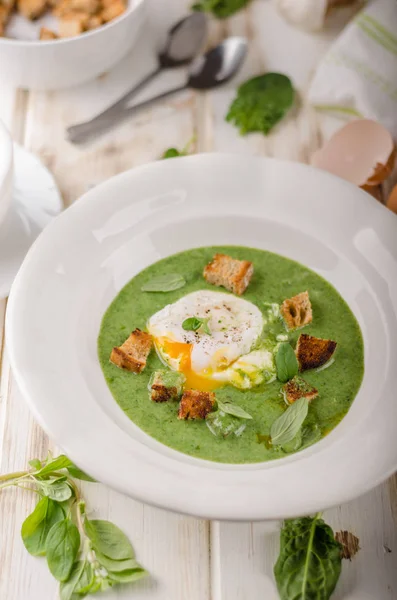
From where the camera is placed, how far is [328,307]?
3348mm

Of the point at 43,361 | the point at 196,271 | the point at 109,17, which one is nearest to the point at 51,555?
the point at 43,361

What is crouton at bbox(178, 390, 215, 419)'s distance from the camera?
2.88 m

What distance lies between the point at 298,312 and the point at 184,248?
65 centimetres

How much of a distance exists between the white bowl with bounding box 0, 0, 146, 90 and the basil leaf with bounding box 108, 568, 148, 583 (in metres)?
2.64

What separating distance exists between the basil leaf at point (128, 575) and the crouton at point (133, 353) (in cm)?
76

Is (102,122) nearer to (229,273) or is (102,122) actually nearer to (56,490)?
(229,273)

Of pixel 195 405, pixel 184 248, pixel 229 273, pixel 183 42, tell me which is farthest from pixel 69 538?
pixel 183 42

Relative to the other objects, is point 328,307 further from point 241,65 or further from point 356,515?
point 241,65

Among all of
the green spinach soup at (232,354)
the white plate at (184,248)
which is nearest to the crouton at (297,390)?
the green spinach soup at (232,354)

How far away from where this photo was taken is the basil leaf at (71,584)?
2.62m

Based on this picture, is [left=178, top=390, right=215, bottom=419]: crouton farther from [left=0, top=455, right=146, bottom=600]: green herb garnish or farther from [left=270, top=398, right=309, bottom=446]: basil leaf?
[left=0, top=455, right=146, bottom=600]: green herb garnish

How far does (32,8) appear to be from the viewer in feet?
14.5

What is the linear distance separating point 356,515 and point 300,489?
46 cm

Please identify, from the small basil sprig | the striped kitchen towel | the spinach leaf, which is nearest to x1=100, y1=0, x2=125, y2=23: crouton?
the spinach leaf
